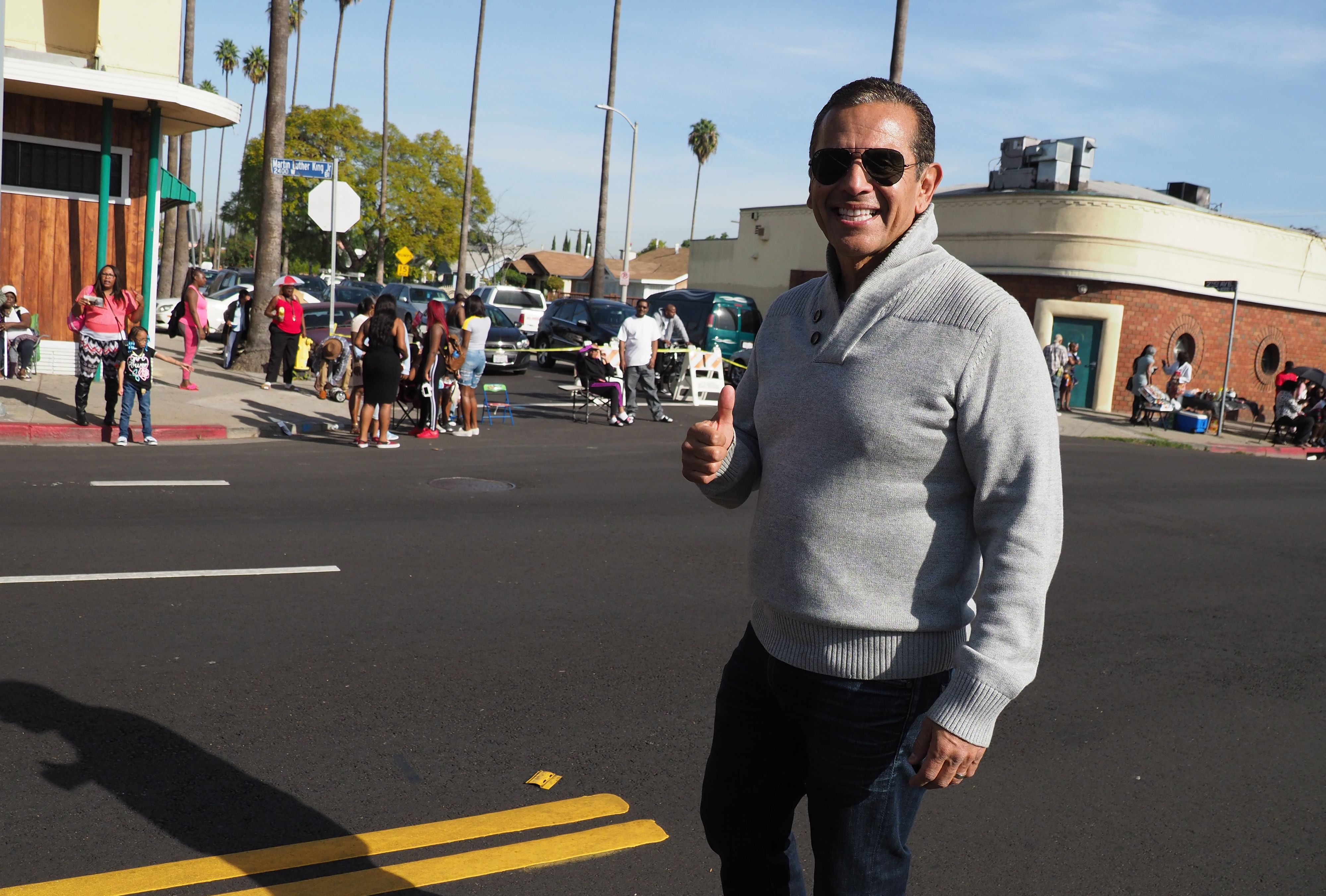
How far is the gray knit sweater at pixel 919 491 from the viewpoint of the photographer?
85.6 inches

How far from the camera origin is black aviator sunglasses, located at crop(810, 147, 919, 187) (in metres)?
2.32

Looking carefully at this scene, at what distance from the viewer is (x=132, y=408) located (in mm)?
12367

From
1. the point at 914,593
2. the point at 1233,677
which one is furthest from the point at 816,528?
the point at 1233,677

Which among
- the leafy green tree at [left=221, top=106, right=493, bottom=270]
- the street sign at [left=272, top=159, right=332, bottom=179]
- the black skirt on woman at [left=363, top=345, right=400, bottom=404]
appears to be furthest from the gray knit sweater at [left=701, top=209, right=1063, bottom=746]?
the leafy green tree at [left=221, top=106, right=493, bottom=270]

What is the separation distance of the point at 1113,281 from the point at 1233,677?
75.4ft

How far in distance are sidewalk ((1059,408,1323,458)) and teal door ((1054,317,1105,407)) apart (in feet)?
4.56

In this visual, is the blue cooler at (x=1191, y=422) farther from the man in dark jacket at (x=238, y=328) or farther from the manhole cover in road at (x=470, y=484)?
the man in dark jacket at (x=238, y=328)

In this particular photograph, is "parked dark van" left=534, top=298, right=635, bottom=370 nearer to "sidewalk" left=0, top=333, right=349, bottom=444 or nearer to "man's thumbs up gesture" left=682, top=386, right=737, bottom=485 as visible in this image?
"sidewalk" left=0, top=333, right=349, bottom=444

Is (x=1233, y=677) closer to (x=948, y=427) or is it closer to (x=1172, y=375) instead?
(x=948, y=427)

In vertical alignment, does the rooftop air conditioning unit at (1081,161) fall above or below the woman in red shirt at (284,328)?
above

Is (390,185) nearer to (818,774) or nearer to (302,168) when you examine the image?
(302,168)

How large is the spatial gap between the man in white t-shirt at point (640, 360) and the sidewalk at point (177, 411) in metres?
4.28

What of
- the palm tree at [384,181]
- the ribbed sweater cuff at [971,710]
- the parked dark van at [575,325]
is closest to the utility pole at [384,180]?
the palm tree at [384,181]

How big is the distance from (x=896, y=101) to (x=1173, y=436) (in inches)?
920
